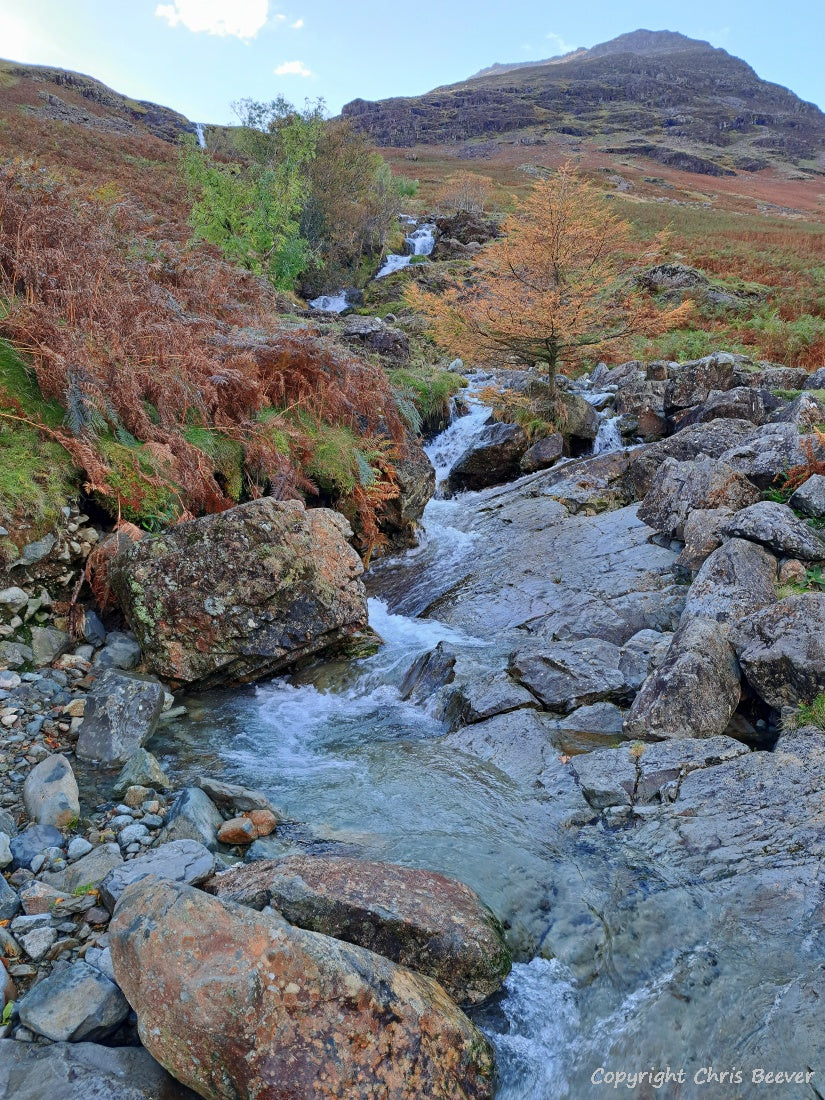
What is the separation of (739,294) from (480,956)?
1124 inches

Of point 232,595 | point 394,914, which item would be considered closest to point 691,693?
point 394,914

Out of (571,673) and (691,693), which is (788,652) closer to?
(691,693)

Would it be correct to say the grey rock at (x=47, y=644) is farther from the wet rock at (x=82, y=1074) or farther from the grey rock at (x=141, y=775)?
the wet rock at (x=82, y=1074)

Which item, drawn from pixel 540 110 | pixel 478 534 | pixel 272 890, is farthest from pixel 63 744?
pixel 540 110

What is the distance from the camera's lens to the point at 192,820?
3.90m

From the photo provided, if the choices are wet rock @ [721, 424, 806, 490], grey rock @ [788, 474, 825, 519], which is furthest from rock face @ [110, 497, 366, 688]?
wet rock @ [721, 424, 806, 490]

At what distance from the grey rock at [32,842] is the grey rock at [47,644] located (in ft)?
6.60

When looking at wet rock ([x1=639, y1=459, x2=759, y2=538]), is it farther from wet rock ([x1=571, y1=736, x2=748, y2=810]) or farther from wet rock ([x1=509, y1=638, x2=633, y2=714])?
wet rock ([x1=571, y1=736, x2=748, y2=810])

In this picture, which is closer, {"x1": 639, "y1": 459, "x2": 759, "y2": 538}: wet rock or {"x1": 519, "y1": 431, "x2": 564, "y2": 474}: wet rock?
{"x1": 639, "y1": 459, "x2": 759, "y2": 538}: wet rock

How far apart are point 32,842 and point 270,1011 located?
2004mm

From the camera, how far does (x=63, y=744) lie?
462 cm

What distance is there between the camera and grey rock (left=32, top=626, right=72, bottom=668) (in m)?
5.32

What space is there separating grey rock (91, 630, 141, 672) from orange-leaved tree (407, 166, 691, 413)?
38.6 feet

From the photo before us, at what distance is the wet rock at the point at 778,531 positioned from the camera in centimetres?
677
